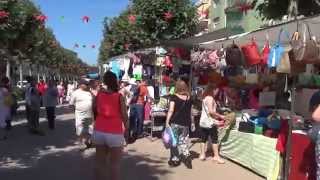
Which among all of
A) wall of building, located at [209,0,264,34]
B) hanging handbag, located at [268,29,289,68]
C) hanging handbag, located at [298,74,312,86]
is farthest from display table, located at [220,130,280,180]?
wall of building, located at [209,0,264,34]

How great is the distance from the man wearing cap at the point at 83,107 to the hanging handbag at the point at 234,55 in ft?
9.77

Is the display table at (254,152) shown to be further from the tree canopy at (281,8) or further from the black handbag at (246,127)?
the tree canopy at (281,8)

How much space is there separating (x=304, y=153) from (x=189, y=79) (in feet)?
29.8

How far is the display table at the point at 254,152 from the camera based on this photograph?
9.85m

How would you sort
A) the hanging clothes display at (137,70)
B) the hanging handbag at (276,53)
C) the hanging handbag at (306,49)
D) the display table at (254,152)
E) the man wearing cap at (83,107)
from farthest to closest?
the hanging clothes display at (137,70), the man wearing cap at (83,107), the hanging handbag at (276,53), the display table at (254,152), the hanging handbag at (306,49)

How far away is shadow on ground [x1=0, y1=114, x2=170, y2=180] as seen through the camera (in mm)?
10703

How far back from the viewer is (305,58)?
28.6ft

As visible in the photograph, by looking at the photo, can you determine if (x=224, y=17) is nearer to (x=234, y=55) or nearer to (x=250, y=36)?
(x=234, y=55)

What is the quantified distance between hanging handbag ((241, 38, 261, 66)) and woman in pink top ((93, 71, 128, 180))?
3.73 meters

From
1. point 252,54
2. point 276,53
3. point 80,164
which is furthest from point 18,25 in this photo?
point 276,53

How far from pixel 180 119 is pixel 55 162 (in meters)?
2.63

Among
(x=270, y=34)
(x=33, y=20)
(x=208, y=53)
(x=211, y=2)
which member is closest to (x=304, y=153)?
(x=270, y=34)

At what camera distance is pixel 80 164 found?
12.0 meters

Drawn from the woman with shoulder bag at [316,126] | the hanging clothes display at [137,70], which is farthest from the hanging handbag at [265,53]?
the hanging clothes display at [137,70]
